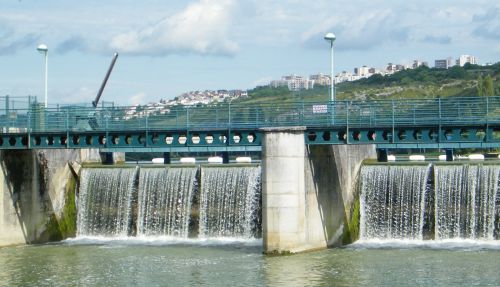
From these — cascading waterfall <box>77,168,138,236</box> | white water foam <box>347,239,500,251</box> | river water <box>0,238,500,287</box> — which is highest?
cascading waterfall <box>77,168,138,236</box>

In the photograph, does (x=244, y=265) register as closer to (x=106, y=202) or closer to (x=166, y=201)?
(x=166, y=201)

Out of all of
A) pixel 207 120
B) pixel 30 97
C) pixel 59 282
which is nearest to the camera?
pixel 59 282

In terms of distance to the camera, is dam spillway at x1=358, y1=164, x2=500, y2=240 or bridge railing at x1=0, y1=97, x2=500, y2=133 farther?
dam spillway at x1=358, y1=164, x2=500, y2=240

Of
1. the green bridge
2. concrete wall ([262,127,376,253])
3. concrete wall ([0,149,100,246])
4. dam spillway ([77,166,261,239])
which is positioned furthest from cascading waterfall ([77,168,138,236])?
concrete wall ([262,127,376,253])

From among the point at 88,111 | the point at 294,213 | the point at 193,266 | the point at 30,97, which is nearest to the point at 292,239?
the point at 294,213

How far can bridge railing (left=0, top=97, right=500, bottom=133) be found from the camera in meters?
48.1

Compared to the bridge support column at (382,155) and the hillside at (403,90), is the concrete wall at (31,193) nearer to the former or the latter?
the bridge support column at (382,155)

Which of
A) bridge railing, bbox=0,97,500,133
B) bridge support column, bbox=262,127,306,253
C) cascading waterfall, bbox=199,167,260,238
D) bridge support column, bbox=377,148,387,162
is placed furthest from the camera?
bridge support column, bbox=377,148,387,162

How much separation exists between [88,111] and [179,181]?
20.8ft

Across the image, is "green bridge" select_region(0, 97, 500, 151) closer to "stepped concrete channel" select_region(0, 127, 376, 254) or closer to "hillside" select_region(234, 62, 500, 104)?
"stepped concrete channel" select_region(0, 127, 376, 254)

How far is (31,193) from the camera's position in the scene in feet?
184

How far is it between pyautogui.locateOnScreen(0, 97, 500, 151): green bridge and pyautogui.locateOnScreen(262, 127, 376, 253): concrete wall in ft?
5.83

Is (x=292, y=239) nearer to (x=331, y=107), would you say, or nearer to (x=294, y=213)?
(x=294, y=213)

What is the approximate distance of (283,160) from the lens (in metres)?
46.4
